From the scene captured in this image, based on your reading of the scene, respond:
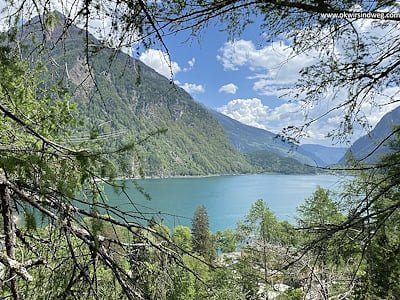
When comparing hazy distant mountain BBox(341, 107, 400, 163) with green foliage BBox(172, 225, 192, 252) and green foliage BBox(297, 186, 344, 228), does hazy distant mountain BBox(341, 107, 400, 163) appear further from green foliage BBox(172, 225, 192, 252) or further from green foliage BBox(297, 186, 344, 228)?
green foliage BBox(172, 225, 192, 252)

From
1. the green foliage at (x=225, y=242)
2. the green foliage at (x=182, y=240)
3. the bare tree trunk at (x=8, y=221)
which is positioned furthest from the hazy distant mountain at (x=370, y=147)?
the green foliage at (x=225, y=242)

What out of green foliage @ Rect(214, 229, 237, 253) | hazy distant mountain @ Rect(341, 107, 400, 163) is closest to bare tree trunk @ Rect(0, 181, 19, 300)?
hazy distant mountain @ Rect(341, 107, 400, 163)

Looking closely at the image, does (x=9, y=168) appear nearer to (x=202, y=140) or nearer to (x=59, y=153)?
(x=59, y=153)

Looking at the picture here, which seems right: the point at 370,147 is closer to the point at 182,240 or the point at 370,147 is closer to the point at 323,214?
the point at 182,240

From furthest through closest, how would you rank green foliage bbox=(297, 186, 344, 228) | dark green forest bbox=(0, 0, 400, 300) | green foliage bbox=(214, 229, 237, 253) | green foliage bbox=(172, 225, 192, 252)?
green foliage bbox=(214, 229, 237, 253) < green foliage bbox=(297, 186, 344, 228) < green foliage bbox=(172, 225, 192, 252) < dark green forest bbox=(0, 0, 400, 300)

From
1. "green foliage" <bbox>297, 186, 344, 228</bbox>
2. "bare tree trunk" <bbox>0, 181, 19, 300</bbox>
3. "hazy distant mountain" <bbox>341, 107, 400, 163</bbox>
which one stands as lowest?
"green foliage" <bbox>297, 186, 344, 228</bbox>

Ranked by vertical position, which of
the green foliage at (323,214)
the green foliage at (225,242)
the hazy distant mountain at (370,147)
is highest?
the hazy distant mountain at (370,147)

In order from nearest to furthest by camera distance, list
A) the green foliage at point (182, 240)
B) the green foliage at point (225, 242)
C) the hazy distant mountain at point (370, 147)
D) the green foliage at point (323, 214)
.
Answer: the green foliage at point (182, 240), the hazy distant mountain at point (370, 147), the green foliage at point (323, 214), the green foliage at point (225, 242)

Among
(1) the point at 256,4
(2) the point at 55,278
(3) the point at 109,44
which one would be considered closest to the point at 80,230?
(2) the point at 55,278

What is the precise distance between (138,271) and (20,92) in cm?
208

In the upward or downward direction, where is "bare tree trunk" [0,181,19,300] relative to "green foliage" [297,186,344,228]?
upward

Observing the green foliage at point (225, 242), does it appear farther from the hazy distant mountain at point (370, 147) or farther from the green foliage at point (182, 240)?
the green foliage at point (182, 240)

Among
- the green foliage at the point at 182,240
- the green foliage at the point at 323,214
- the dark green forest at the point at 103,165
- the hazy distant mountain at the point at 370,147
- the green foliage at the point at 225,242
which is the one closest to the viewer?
the dark green forest at the point at 103,165

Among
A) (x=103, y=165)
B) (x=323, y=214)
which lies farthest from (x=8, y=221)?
(x=323, y=214)
